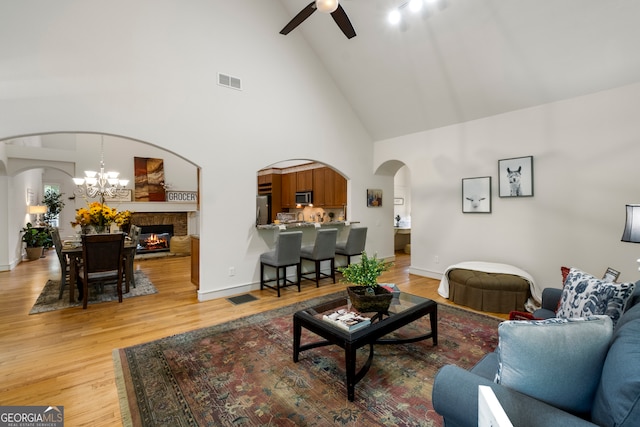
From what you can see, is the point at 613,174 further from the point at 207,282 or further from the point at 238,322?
the point at 207,282

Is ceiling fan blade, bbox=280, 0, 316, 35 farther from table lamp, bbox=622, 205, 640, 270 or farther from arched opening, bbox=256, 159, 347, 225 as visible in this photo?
table lamp, bbox=622, 205, 640, 270

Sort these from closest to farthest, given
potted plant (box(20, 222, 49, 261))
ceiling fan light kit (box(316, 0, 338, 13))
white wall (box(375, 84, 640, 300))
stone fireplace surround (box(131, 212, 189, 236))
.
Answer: ceiling fan light kit (box(316, 0, 338, 13)) → white wall (box(375, 84, 640, 300)) → potted plant (box(20, 222, 49, 261)) → stone fireplace surround (box(131, 212, 189, 236))

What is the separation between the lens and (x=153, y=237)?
8.34 m

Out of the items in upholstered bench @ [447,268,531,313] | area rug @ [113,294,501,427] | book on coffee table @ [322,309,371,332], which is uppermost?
book on coffee table @ [322,309,371,332]

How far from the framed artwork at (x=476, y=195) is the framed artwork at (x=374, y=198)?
1.95m

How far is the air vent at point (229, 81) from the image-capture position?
439cm

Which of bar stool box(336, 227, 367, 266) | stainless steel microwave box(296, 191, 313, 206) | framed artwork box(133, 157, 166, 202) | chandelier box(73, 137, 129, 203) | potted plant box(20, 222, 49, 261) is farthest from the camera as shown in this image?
framed artwork box(133, 157, 166, 202)

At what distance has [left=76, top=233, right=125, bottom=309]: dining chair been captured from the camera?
375 centimetres

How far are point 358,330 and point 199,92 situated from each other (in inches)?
155

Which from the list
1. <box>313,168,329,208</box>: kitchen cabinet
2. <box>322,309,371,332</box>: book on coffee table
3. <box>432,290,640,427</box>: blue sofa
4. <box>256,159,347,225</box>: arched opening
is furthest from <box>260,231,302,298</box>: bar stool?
<box>432,290,640,427</box>: blue sofa

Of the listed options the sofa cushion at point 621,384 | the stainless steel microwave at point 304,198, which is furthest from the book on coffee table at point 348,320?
the stainless steel microwave at point 304,198

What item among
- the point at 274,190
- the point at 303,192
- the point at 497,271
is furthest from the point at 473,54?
the point at 274,190

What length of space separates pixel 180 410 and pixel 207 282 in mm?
2448

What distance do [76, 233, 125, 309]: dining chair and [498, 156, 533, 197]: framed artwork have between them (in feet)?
18.6
